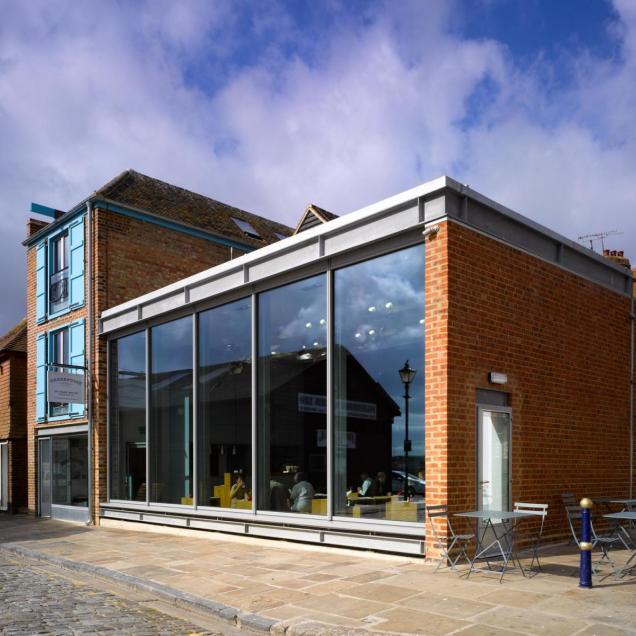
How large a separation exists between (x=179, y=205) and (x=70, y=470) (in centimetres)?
807

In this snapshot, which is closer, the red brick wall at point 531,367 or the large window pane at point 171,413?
the red brick wall at point 531,367

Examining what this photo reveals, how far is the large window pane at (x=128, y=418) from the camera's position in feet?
53.5

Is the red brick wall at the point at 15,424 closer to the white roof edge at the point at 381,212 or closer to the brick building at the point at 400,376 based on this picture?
the brick building at the point at 400,376

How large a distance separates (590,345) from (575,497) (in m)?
2.57

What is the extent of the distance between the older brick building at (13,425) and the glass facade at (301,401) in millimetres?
8210

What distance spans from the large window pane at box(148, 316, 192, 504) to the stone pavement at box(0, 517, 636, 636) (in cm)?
269

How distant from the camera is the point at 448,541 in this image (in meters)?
8.87

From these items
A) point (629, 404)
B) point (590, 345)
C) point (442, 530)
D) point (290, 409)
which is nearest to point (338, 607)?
point (442, 530)

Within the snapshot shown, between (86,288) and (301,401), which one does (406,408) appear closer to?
(301,401)

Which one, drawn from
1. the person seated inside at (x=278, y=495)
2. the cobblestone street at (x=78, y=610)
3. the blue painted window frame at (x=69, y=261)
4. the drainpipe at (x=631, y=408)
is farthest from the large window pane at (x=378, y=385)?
the blue painted window frame at (x=69, y=261)

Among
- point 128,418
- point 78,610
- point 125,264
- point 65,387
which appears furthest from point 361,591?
point 125,264

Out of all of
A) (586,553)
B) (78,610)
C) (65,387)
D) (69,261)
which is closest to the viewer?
(586,553)

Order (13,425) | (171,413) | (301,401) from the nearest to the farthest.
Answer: (301,401), (171,413), (13,425)

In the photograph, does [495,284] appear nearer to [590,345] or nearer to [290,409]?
[590,345]
